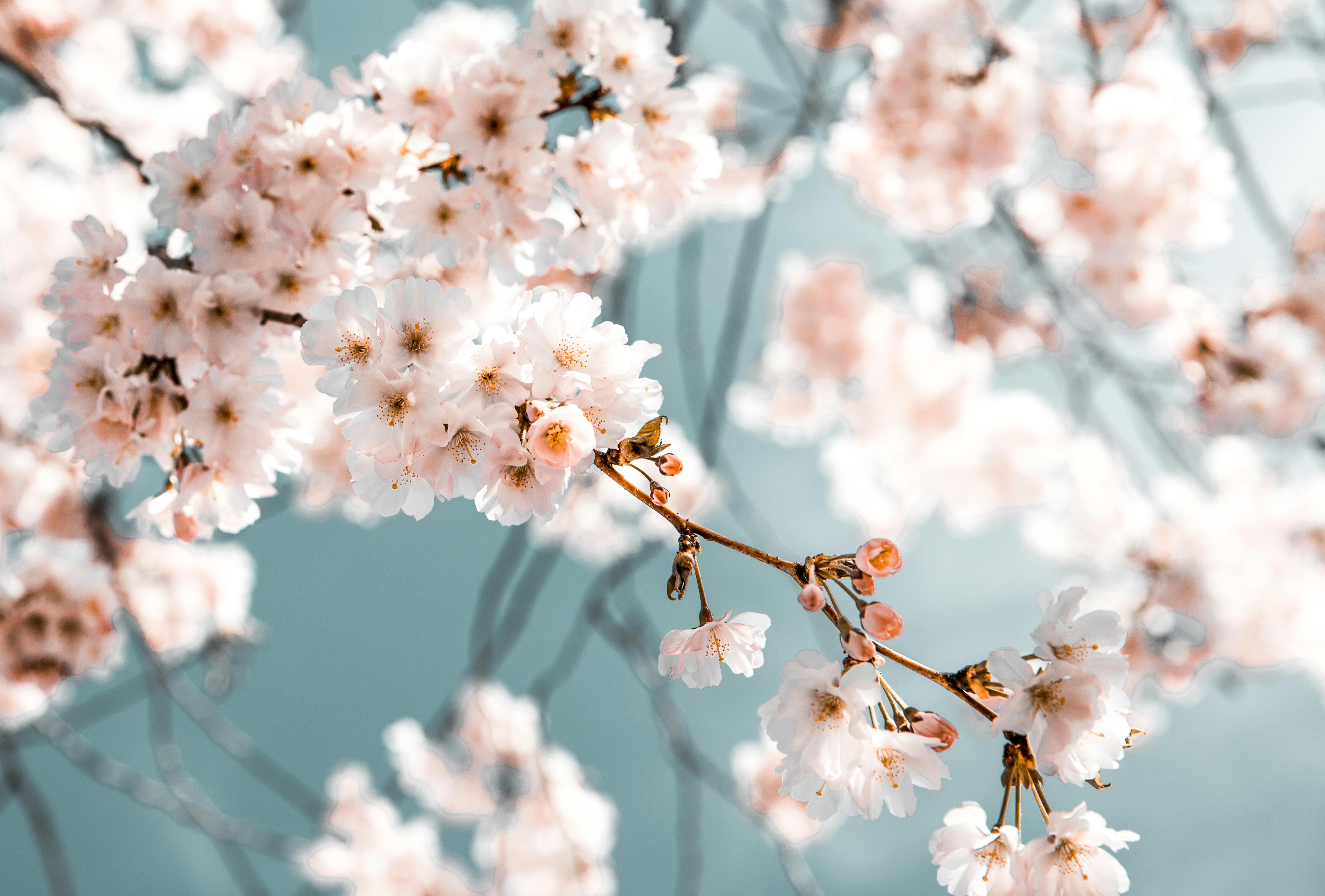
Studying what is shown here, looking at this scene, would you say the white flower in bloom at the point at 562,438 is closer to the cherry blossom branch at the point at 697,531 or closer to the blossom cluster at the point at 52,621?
the cherry blossom branch at the point at 697,531

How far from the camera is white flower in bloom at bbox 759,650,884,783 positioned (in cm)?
81

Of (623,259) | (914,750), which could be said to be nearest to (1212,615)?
(623,259)

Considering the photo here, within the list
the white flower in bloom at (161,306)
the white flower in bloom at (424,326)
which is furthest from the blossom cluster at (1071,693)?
the white flower in bloom at (161,306)

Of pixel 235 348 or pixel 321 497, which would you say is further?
pixel 321 497

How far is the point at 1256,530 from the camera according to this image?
360cm

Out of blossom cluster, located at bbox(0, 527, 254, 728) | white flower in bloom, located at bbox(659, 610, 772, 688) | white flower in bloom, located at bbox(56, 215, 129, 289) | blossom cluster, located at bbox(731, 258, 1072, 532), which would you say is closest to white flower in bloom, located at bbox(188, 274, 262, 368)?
white flower in bloom, located at bbox(56, 215, 129, 289)

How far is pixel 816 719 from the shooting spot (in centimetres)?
85

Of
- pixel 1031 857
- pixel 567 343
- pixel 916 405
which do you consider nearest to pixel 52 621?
pixel 567 343

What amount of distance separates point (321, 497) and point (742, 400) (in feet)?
10.6

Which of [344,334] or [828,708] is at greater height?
[344,334]

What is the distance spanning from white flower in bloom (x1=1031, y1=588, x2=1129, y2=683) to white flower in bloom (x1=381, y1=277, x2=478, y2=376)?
760 millimetres

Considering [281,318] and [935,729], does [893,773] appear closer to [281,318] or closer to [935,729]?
[935,729]

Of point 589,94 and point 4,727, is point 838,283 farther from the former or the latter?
point 4,727

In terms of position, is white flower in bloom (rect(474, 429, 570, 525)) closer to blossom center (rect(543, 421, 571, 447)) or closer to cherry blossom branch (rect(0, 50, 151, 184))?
blossom center (rect(543, 421, 571, 447))
